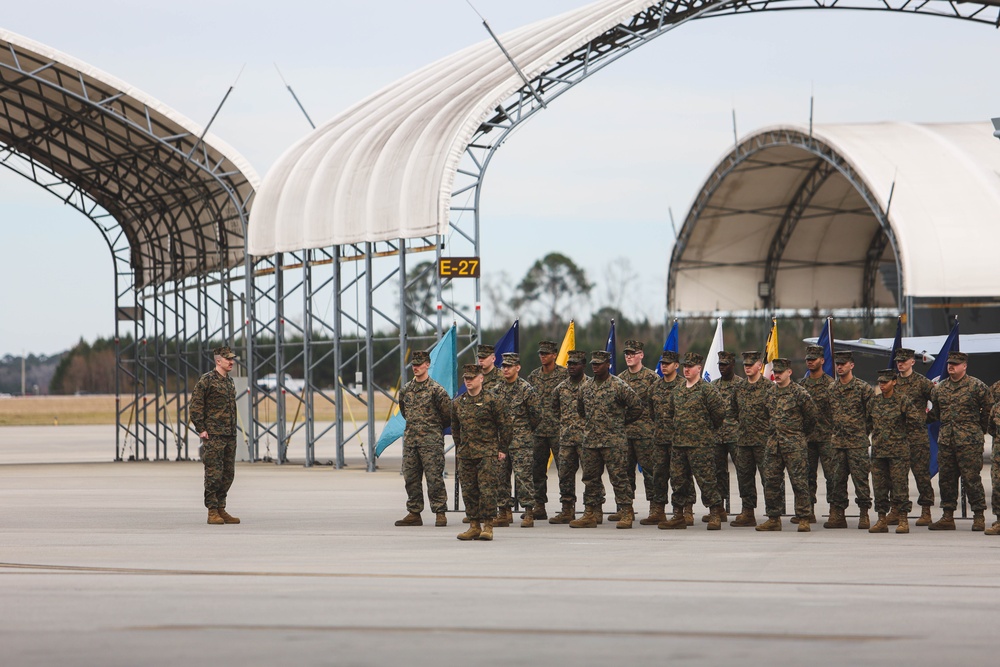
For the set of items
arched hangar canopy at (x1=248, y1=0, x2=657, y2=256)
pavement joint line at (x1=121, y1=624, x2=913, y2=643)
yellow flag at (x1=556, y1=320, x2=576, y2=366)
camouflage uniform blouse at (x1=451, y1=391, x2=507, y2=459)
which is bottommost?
pavement joint line at (x1=121, y1=624, x2=913, y2=643)

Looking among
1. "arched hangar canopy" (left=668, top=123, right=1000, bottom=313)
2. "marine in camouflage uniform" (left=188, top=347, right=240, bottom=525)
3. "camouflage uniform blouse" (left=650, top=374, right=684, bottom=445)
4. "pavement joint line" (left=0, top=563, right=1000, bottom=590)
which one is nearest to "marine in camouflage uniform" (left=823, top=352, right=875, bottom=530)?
"camouflage uniform blouse" (left=650, top=374, right=684, bottom=445)

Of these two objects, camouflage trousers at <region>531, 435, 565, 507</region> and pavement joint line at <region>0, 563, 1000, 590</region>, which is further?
camouflage trousers at <region>531, 435, 565, 507</region>

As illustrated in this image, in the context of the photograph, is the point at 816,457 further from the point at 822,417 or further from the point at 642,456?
the point at 642,456

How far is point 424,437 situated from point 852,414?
413 centimetres

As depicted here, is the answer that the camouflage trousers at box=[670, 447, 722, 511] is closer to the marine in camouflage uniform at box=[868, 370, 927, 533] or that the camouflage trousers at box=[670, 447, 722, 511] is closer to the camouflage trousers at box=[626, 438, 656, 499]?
the camouflage trousers at box=[626, 438, 656, 499]

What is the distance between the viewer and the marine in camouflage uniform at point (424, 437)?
1313 centimetres

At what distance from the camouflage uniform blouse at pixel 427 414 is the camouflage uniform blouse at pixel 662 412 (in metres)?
2.03

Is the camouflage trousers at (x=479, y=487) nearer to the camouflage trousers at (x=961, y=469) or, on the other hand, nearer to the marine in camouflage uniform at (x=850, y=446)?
the marine in camouflage uniform at (x=850, y=446)

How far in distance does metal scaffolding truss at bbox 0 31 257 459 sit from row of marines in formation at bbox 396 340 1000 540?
48.9ft

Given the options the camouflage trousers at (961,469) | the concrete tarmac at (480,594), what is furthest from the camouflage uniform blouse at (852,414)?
the concrete tarmac at (480,594)

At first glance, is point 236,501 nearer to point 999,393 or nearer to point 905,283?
point 999,393

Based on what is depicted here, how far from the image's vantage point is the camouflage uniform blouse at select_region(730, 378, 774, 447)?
44.1 feet

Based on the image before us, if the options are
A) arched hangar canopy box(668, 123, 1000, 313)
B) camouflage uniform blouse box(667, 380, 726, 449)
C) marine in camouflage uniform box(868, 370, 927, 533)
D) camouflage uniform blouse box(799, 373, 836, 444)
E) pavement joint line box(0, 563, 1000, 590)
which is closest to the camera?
pavement joint line box(0, 563, 1000, 590)

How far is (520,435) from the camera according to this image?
13.6 m
